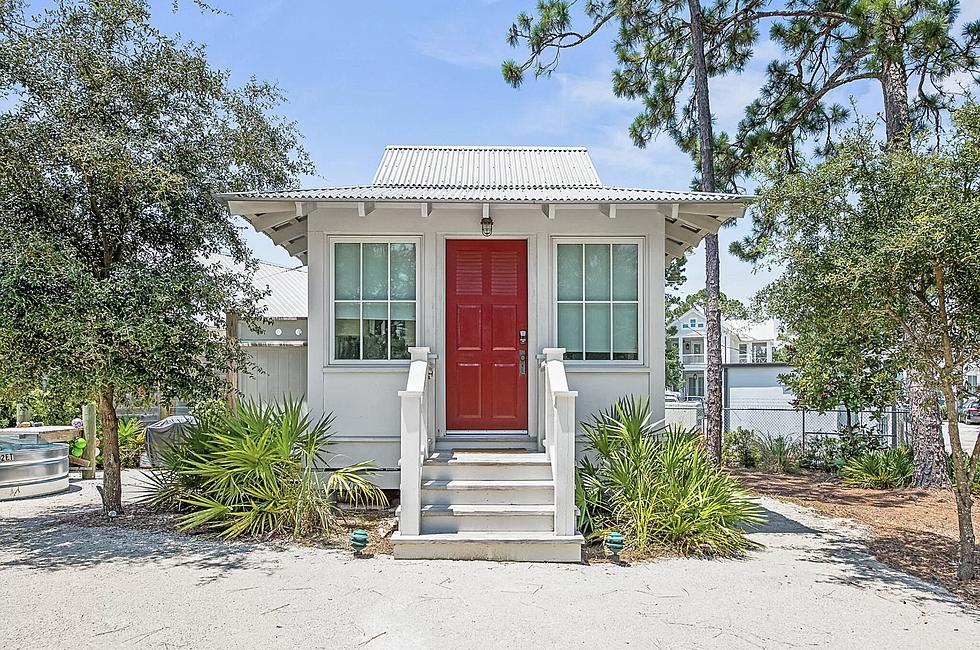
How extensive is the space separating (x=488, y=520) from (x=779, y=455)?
25.3 ft

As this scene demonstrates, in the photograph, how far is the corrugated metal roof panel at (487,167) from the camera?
362 inches

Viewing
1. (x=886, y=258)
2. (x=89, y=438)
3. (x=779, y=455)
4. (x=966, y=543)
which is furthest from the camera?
(x=779, y=455)

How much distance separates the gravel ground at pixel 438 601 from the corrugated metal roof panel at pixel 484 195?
324 centimetres

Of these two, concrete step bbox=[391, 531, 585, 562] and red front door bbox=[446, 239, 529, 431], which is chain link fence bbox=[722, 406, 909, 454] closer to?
red front door bbox=[446, 239, 529, 431]

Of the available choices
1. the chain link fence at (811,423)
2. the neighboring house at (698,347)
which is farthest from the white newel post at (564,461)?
the neighboring house at (698,347)

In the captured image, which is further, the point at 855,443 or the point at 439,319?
the point at 855,443

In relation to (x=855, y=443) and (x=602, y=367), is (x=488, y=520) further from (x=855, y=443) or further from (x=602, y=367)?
(x=855, y=443)

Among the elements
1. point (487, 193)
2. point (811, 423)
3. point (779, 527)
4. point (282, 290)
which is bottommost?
point (779, 527)

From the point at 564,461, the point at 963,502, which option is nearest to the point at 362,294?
the point at 564,461

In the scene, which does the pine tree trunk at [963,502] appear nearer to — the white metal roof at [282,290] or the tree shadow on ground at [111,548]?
the tree shadow on ground at [111,548]

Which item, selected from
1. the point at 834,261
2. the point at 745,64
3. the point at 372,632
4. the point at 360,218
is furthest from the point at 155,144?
the point at 745,64

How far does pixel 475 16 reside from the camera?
11.8m

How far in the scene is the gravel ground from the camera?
172 inches

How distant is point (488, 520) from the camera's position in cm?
640
